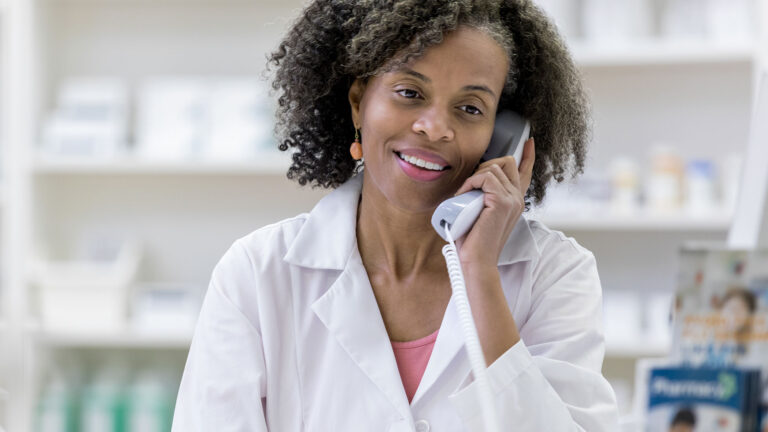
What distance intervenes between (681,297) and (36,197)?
250 centimetres

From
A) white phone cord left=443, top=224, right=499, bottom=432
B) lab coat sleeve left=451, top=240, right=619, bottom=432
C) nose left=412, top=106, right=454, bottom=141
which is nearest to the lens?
white phone cord left=443, top=224, right=499, bottom=432

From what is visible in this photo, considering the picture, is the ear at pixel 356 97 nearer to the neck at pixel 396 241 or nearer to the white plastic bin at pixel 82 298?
the neck at pixel 396 241

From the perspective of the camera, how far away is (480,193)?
1279 millimetres

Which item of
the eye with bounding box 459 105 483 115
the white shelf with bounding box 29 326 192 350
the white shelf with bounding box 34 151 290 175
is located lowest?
the white shelf with bounding box 29 326 192 350

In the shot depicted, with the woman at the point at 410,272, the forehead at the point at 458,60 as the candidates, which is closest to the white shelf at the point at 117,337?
the woman at the point at 410,272

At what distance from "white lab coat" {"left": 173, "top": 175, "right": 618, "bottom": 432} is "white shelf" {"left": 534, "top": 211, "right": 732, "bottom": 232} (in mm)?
1315

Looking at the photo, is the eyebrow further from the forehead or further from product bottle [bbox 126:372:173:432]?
product bottle [bbox 126:372:173:432]

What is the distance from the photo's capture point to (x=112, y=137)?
2881 mm

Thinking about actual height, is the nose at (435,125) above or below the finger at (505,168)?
above

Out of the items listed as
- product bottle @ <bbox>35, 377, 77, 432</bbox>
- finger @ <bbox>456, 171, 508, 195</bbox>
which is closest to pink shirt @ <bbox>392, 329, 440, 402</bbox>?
finger @ <bbox>456, 171, 508, 195</bbox>

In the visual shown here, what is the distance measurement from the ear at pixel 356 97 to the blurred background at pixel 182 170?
4.23ft

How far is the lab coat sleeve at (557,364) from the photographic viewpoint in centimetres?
115

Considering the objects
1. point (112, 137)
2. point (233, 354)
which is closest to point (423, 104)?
point (233, 354)

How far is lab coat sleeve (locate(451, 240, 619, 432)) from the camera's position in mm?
1150
